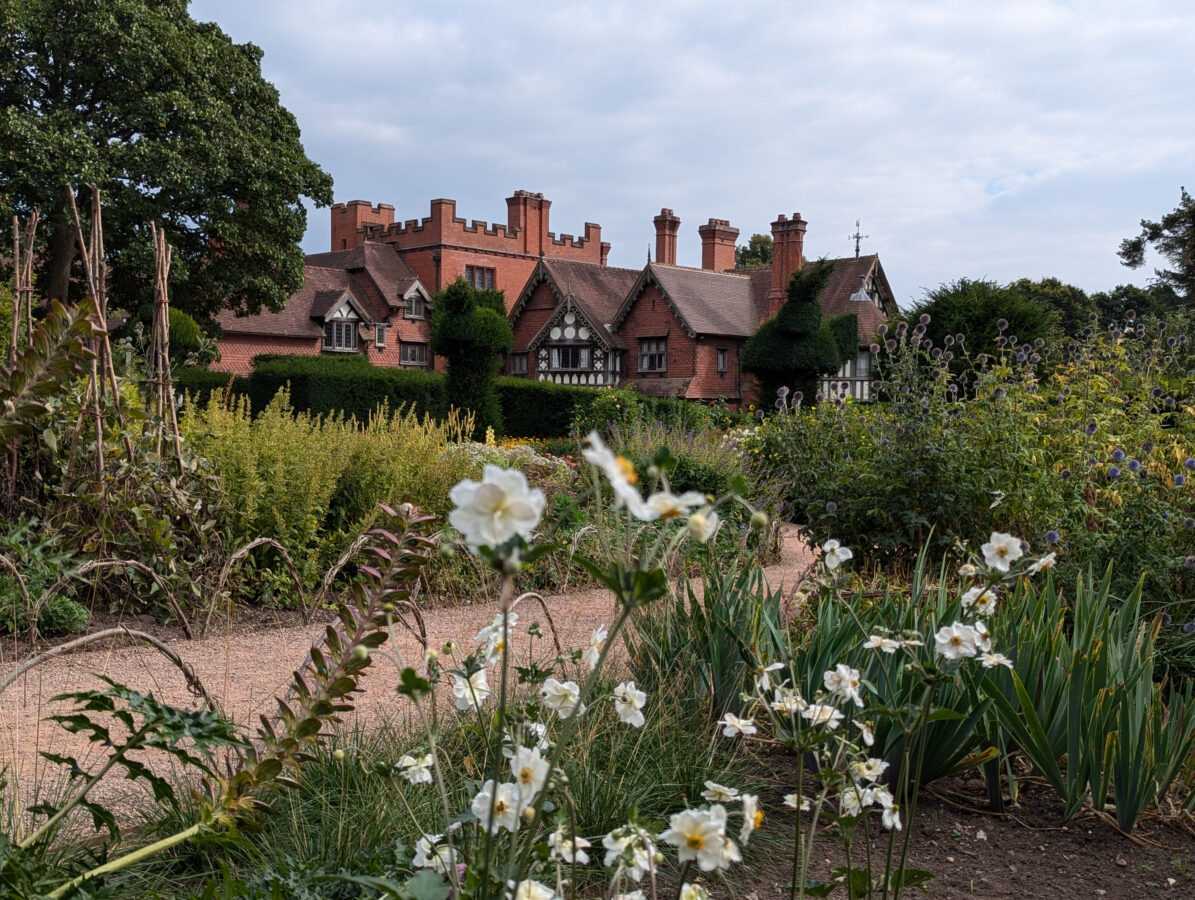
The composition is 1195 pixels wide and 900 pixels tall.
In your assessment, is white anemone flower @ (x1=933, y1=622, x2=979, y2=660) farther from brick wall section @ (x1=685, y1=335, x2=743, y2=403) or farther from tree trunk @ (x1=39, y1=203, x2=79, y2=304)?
brick wall section @ (x1=685, y1=335, x2=743, y2=403)

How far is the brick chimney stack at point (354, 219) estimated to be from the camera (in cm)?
4628

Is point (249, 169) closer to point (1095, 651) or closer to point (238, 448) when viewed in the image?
point (238, 448)

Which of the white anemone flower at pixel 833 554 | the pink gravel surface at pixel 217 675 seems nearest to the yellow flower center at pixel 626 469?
the white anemone flower at pixel 833 554

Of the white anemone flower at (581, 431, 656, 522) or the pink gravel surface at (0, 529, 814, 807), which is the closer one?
the white anemone flower at (581, 431, 656, 522)

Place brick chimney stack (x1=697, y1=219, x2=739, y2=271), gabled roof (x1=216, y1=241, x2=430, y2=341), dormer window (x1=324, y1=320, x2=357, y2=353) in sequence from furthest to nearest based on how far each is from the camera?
brick chimney stack (x1=697, y1=219, x2=739, y2=271) → dormer window (x1=324, y1=320, x2=357, y2=353) → gabled roof (x1=216, y1=241, x2=430, y2=341)

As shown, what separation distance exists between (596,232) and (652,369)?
14941 millimetres

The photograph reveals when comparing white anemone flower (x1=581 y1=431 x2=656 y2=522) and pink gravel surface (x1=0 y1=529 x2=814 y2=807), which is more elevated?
white anemone flower (x1=581 y1=431 x2=656 y2=522)

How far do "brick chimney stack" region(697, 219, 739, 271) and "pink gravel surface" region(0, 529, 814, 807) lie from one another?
35037 millimetres

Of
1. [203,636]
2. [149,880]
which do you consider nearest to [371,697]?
[203,636]

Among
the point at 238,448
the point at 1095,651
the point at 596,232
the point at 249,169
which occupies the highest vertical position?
the point at 596,232

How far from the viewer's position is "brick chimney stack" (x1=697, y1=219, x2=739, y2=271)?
130ft

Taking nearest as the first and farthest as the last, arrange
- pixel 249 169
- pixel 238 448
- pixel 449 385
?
1. pixel 238 448
2. pixel 449 385
3. pixel 249 169

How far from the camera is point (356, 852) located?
232 cm

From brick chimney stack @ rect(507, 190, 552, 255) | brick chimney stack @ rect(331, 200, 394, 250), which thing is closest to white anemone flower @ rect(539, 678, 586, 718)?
brick chimney stack @ rect(507, 190, 552, 255)
